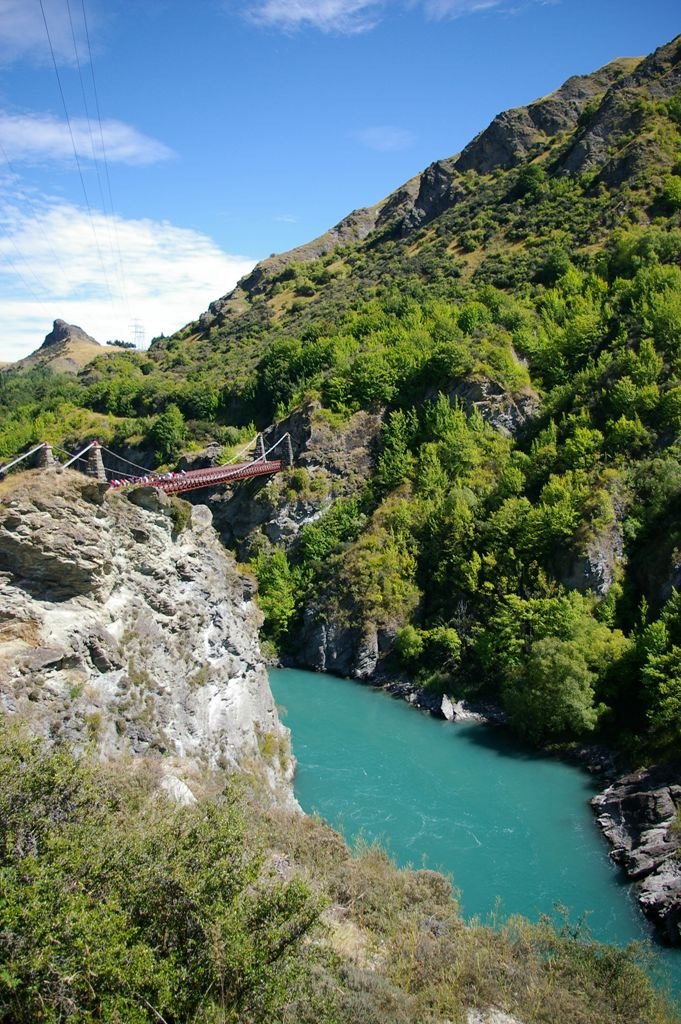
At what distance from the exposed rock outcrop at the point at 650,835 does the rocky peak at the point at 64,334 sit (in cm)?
12268

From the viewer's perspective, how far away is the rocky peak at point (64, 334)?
12938cm

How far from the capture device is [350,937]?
13.2 meters

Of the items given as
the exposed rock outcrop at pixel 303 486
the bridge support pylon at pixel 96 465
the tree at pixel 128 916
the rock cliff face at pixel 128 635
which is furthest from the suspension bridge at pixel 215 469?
the tree at pixel 128 916

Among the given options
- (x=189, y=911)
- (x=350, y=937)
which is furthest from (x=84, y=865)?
(x=350, y=937)

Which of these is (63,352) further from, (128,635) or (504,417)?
(128,635)

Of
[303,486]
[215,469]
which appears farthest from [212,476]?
[303,486]

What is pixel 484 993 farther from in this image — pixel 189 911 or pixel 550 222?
pixel 550 222

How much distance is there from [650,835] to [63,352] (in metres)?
116

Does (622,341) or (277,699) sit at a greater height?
(622,341)

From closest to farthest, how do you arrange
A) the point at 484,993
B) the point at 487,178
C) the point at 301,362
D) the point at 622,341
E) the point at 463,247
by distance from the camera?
the point at 484,993, the point at 622,341, the point at 301,362, the point at 463,247, the point at 487,178

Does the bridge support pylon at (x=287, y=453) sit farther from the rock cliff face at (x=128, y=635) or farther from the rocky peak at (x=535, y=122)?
the rocky peak at (x=535, y=122)

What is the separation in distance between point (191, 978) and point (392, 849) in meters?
14.3

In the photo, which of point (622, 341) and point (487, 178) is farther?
point (487, 178)

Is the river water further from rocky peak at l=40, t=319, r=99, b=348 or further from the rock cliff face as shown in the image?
rocky peak at l=40, t=319, r=99, b=348
